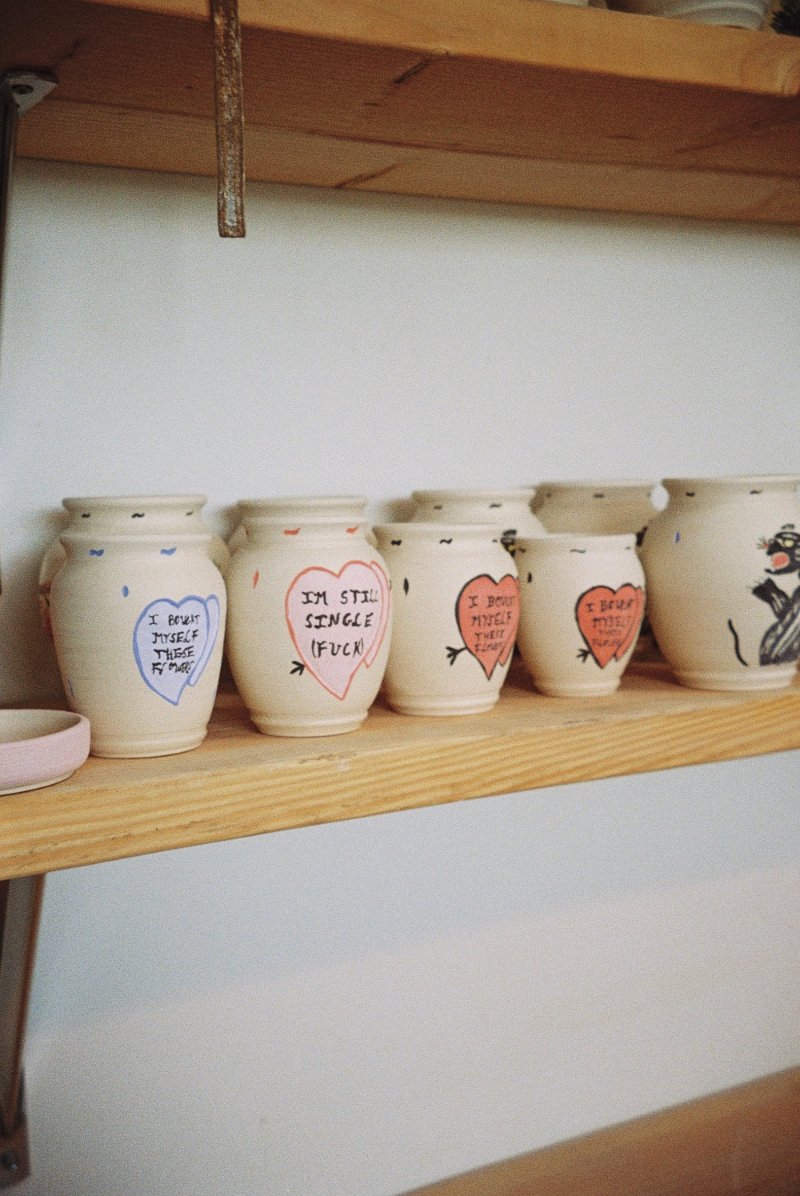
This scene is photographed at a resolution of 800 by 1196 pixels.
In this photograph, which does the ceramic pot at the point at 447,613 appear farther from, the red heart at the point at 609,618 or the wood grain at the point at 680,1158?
the wood grain at the point at 680,1158

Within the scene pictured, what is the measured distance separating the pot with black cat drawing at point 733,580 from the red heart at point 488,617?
140mm

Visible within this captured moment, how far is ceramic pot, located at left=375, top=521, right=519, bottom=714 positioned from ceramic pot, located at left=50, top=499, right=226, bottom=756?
0.14 metres

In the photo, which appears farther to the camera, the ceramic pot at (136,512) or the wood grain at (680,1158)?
the wood grain at (680,1158)

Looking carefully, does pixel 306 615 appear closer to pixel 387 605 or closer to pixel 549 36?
pixel 387 605

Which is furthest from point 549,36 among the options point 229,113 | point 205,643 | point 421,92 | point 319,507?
point 205,643

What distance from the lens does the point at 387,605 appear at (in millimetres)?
746

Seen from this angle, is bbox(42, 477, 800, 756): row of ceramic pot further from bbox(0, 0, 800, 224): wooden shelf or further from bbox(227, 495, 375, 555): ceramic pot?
bbox(0, 0, 800, 224): wooden shelf

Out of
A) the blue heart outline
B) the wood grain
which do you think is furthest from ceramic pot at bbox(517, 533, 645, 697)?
the wood grain

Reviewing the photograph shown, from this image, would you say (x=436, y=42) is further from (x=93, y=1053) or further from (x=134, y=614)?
(x=93, y=1053)

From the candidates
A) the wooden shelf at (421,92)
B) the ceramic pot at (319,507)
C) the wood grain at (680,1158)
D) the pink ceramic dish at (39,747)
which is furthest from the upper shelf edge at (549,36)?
the wood grain at (680,1158)

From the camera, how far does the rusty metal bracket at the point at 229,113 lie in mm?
604

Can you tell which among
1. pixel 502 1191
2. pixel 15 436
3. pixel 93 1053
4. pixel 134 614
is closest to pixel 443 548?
pixel 134 614

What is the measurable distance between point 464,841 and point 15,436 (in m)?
0.54

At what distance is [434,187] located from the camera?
3.14ft
